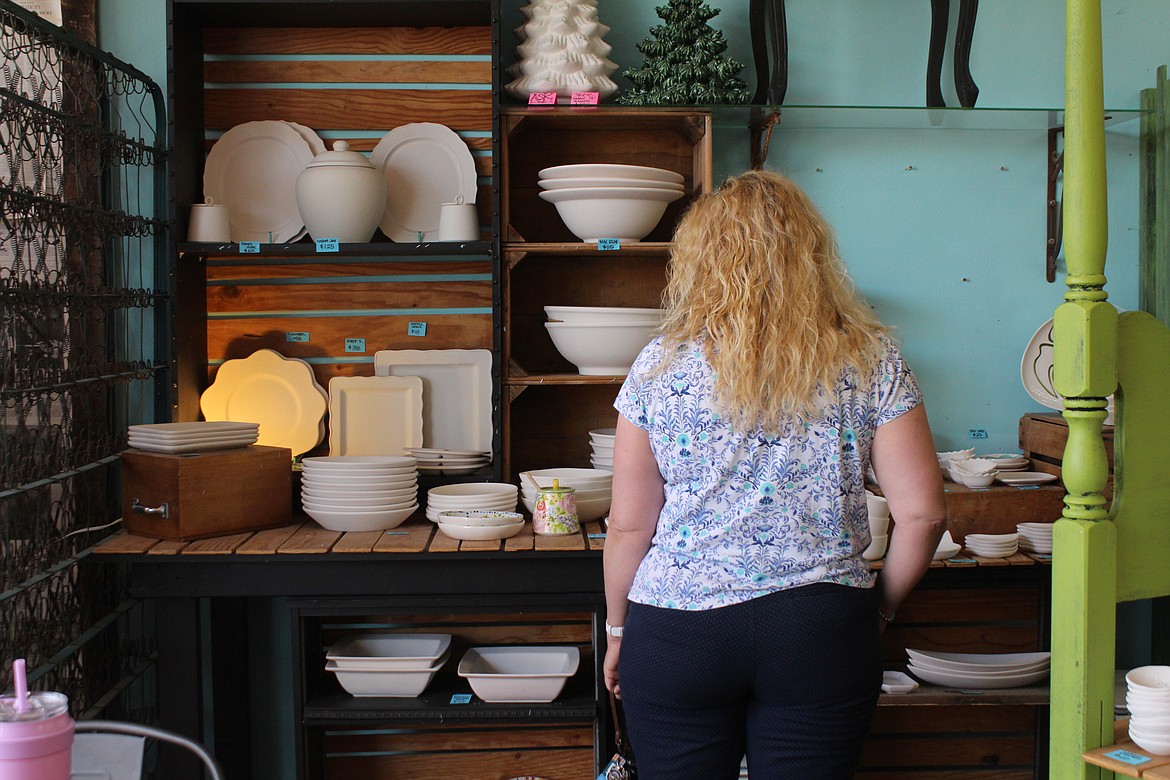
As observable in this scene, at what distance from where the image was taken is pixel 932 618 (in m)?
2.89

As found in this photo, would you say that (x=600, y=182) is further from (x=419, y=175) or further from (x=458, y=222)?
(x=419, y=175)

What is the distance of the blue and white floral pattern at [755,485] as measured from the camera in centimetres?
155

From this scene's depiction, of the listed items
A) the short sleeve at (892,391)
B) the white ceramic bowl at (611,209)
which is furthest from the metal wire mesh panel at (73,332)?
the short sleeve at (892,391)

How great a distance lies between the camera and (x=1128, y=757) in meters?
1.46

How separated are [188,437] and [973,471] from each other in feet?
6.43

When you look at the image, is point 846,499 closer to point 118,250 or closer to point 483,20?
point 483,20

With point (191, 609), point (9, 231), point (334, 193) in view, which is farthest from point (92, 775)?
point (334, 193)

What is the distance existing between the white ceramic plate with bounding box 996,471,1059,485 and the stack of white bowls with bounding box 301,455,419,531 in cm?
153

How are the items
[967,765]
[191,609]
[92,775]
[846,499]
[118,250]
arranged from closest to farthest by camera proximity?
[92,775] → [846,499] → [191,609] → [118,250] → [967,765]

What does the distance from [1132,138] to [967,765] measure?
6.09 feet

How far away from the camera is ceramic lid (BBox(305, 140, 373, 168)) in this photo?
2645 millimetres

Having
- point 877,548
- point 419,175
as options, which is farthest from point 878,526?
point 419,175

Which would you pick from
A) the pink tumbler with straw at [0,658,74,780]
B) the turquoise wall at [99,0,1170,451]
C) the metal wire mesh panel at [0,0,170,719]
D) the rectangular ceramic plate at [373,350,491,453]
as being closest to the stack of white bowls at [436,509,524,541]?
the rectangular ceramic plate at [373,350,491,453]

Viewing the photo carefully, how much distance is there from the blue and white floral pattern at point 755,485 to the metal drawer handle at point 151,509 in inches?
A: 51.9
